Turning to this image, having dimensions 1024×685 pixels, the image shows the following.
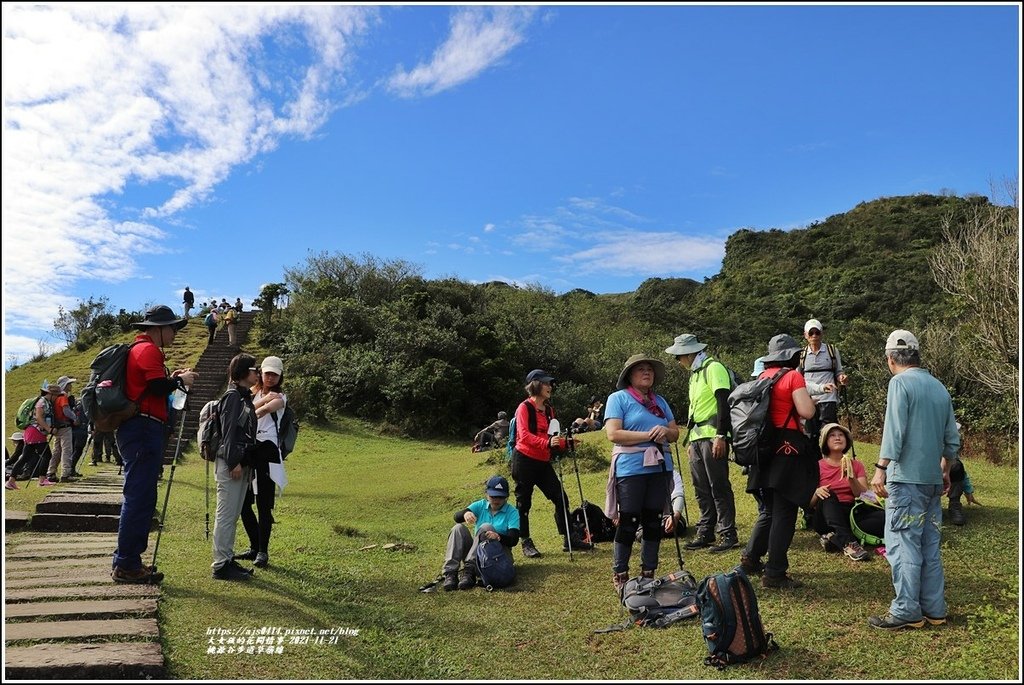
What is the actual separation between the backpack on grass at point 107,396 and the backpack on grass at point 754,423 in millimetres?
4906

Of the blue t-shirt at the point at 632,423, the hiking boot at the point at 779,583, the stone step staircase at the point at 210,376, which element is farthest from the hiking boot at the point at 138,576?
the stone step staircase at the point at 210,376

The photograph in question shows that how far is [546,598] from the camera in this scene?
221 inches

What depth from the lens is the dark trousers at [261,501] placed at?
6.34m

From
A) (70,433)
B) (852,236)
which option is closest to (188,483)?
(70,433)

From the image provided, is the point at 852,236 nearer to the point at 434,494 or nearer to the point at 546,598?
the point at 434,494

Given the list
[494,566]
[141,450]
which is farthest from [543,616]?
[141,450]

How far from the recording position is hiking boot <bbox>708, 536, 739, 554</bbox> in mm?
6410

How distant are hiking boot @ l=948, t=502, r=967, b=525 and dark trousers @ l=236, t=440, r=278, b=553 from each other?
22.6 ft

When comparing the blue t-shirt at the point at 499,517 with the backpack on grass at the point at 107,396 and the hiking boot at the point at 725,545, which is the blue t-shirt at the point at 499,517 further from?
the backpack on grass at the point at 107,396

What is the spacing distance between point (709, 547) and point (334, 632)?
370 cm

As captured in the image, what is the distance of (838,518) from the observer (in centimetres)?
616

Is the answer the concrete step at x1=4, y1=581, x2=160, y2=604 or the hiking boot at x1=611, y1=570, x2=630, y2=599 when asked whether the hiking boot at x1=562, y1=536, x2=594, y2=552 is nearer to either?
the hiking boot at x1=611, y1=570, x2=630, y2=599

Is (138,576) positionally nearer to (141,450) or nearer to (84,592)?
(84,592)

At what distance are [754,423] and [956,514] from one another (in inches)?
127
